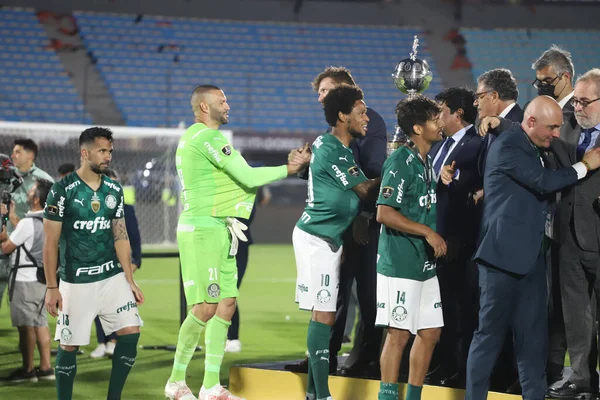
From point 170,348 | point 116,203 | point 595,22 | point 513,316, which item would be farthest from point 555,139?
point 595,22

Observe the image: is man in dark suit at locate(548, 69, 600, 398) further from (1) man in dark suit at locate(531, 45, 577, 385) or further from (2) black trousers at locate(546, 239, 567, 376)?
(2) black trousers at locate(546, 239, 567, 376)

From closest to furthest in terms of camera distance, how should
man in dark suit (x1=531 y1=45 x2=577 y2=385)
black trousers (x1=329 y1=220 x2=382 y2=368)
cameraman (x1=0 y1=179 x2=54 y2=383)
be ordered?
man in dark suit (x1=531 y1=45 x2=577 y2=385)
black trousers (x1=329 y1=220 x2=382 y2=368)
cameraman (x1=0 y1=179 x2=54 y2=383)

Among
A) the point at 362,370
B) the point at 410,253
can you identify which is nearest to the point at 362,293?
the point at 362,370

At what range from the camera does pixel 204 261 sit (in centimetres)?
631

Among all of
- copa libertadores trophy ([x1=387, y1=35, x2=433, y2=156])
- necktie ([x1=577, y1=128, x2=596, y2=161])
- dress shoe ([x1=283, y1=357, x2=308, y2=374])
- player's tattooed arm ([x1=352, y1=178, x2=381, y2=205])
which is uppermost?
copa libertadores trophy ([x1=387, y1=35, x2=433, y2=156])

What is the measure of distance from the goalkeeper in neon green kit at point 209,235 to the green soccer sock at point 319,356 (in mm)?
732

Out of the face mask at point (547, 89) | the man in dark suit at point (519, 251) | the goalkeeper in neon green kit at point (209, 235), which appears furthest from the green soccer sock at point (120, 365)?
the face mask at point (547, 89)

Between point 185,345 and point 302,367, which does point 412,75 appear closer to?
point 302,367

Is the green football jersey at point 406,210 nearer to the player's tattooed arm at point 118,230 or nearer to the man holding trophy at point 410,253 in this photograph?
the man holding trophy at point 410,253

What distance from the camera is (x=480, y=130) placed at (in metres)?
5.92

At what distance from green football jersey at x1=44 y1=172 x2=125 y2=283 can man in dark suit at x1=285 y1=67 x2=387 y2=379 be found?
1602mm

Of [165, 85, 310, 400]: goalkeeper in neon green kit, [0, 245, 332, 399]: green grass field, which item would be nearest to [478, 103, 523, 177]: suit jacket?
[165, 85, 310, 400]: goalkeeper in neon green kit

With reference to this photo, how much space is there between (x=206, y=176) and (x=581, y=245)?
97.5 inches

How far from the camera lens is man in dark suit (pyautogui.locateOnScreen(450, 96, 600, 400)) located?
17.6 feet
